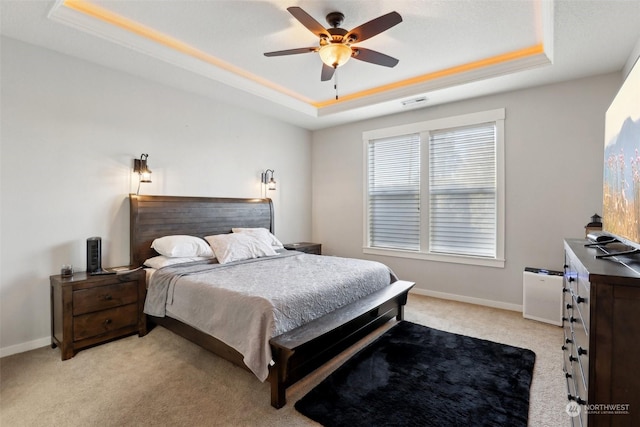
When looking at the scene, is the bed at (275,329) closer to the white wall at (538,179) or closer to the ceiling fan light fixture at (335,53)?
the white wall at (538,179)

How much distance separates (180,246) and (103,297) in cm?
82

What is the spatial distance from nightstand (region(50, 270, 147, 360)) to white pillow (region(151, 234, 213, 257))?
33 cm

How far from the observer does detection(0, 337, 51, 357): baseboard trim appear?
2.64 metres

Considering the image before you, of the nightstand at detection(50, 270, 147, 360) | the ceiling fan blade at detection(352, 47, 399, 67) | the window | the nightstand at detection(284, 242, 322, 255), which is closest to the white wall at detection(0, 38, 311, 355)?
the nightstand at detection(50, 270, 147, 360)

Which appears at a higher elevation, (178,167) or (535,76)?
(535,76)

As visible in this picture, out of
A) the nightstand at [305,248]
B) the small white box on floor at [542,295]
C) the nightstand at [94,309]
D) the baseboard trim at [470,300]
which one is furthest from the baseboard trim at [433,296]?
the nightstand at [305,248]

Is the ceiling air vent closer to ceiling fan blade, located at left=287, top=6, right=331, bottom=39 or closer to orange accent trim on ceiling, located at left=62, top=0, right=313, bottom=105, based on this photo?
orange accent trim on ceiling, located at left=62, top=0, right=313, bottom=105

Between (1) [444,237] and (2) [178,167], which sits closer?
(2) [178,167]

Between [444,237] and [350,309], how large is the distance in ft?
7.79

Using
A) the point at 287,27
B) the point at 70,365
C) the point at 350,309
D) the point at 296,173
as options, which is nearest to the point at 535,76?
the point at 287,27

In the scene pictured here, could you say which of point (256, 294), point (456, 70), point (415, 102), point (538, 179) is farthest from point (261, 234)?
point (538, 179)

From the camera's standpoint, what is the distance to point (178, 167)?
385cm

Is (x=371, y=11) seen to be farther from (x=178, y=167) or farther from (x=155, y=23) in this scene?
(x=178, y=167)

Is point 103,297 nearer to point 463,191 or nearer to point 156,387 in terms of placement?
point 156,387
